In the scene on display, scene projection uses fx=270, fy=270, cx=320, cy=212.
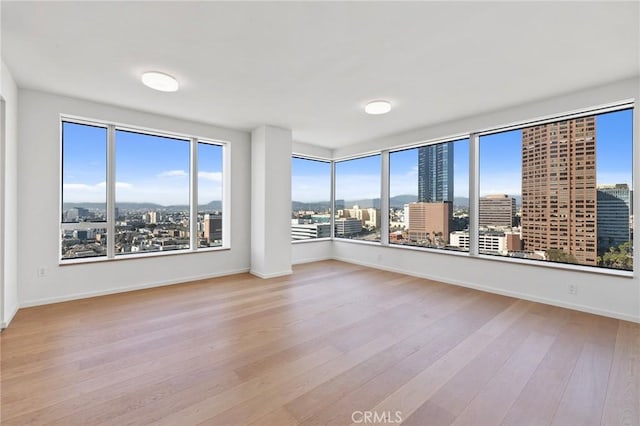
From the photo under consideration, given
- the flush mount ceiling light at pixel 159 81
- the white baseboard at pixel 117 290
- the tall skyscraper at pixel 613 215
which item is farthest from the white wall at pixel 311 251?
the tall skyscraper at pixel 613 215

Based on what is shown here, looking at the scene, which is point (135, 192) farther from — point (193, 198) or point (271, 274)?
point (271, 274)

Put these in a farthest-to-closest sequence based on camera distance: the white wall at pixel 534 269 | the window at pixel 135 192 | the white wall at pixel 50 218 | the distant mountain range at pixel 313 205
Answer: the distant mountain range at pixel 313 205
the window at pixel 135 192
the white wall at pixel 50 218
the white wall at pixel 534 269

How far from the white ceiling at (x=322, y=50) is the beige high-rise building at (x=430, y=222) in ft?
6.15

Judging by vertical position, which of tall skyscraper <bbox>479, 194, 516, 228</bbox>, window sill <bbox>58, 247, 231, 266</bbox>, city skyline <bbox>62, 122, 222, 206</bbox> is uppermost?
city skyline <bbox>62, 122, 222, 206</bbox>

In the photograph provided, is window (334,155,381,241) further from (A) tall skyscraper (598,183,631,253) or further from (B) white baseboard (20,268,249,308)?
(A) tall skyscraper (598,183,631,253)

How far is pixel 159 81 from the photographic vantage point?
298 centimetres

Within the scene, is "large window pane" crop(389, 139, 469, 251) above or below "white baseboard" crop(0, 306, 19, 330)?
above

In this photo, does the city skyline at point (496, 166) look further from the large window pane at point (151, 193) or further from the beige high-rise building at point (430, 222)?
the large window pane at point (151, 193)

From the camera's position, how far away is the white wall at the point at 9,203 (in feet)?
9.09

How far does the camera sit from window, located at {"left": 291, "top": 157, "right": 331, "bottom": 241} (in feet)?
20.7

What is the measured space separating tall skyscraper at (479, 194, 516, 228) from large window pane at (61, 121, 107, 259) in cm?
587

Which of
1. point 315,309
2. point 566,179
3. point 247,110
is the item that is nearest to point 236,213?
point 247,110

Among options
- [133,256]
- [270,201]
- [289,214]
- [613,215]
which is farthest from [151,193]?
[613,215]

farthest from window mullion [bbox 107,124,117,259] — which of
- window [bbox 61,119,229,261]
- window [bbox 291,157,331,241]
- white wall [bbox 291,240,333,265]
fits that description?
window [bbox 291,157,331,241]
